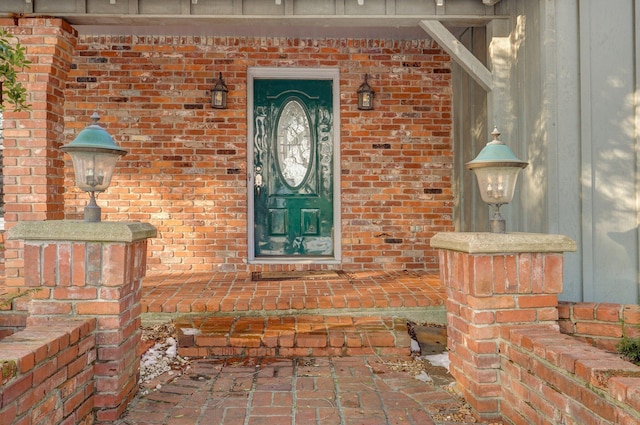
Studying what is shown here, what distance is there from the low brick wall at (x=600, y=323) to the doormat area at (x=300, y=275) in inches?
95.3

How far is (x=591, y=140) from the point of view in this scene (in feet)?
10.8

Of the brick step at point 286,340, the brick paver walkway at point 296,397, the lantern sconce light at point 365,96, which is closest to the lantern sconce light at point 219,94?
the lantern sconce light at point 365,96

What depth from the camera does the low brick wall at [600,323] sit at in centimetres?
244

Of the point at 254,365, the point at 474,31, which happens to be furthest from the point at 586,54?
the point at 254,365

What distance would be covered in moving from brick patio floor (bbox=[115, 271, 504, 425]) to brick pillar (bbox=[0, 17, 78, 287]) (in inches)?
43.7

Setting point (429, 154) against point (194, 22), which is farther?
point (429, 154)

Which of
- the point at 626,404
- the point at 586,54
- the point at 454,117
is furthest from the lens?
the point at 454,117

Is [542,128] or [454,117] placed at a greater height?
[454,117]

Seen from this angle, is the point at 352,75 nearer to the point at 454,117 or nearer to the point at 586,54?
the point at 454,117

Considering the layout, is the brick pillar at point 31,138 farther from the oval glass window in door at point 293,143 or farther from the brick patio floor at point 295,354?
the oval glass window in door at point 293,143

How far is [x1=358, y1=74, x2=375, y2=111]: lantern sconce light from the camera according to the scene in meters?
5.14

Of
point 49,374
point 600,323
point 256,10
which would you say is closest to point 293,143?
point 256,10

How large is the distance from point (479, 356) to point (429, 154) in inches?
131

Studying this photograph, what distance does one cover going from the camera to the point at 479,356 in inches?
88.6
